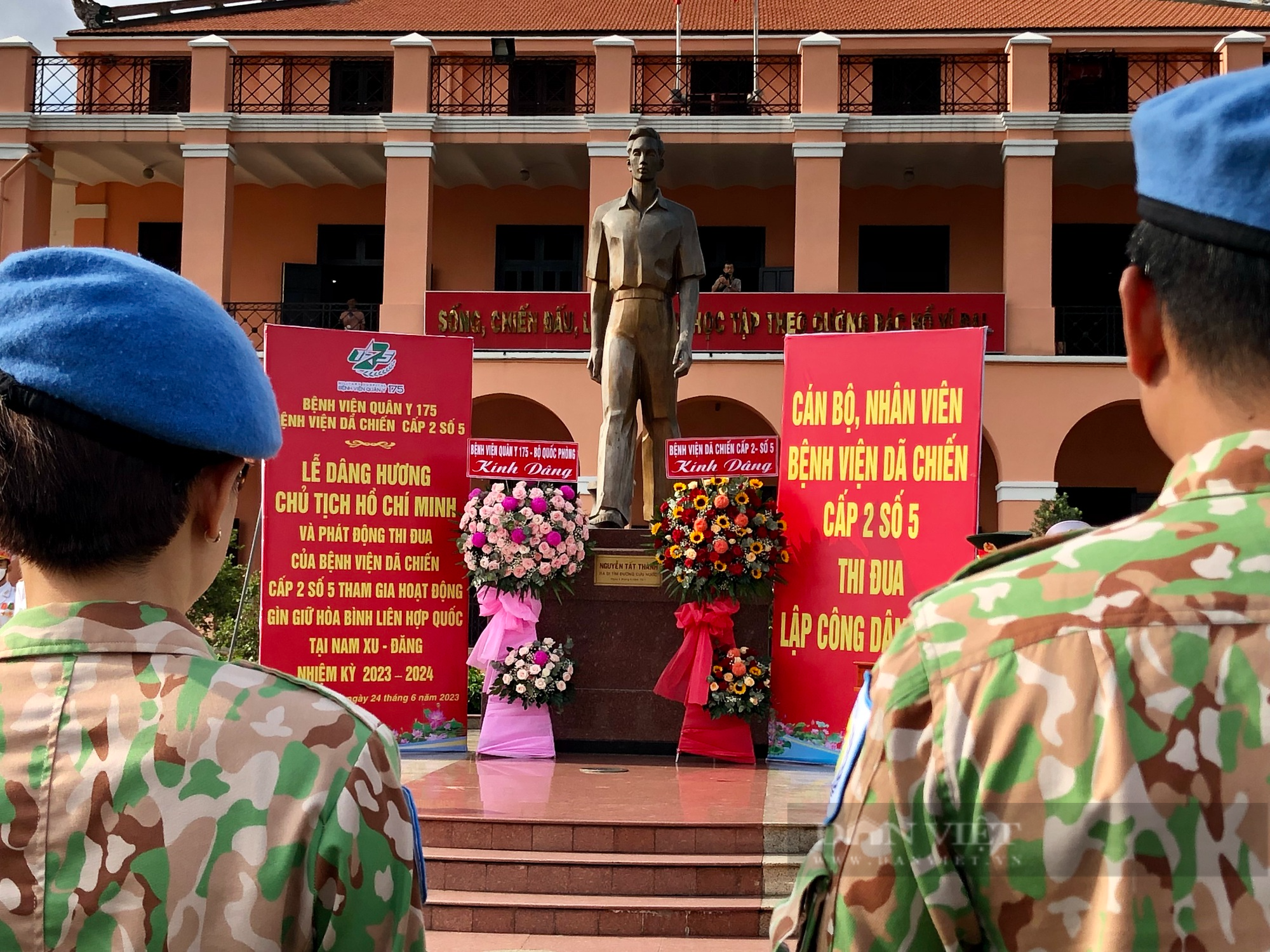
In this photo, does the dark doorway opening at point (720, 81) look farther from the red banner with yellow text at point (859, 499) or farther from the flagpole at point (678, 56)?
the red banner with yellow text at point (859, 499)

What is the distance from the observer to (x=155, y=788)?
119 centimetres

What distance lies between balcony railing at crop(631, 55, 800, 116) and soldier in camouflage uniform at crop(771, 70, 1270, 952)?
63.2 ft

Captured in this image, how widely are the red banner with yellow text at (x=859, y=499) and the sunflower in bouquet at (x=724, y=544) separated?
16 centimetres

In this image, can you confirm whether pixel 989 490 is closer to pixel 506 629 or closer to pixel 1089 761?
pixel 506 629

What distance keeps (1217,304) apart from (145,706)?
0.97 m

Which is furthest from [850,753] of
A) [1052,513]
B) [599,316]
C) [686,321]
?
[1052,513]

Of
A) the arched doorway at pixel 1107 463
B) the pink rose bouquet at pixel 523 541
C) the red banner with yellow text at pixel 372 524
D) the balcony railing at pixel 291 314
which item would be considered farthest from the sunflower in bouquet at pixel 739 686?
the arched doorway at pixel 1107 463

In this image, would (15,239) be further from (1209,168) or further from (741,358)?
(1209,168)

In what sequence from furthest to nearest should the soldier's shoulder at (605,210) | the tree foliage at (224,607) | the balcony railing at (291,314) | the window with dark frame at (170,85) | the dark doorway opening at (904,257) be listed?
the window with dark frame at (170,85) < the dark doorway opening at (904,257) < the balcony railing at (291,314) < the tree foliage at (224,607) < the soldier's shoulder at (605,210)

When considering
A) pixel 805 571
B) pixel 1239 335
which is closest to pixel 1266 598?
pixel 1239 335

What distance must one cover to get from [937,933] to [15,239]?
828 inches

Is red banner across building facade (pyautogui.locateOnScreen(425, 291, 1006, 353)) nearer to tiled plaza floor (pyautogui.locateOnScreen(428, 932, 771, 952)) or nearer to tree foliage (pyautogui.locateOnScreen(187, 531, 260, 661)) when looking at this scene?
tree foliage (pyautogui.locateOnScreen(187, 531, 260, 661))

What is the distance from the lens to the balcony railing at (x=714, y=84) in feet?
65.4

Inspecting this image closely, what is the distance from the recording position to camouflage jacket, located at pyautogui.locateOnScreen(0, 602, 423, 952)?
1.18 meters
